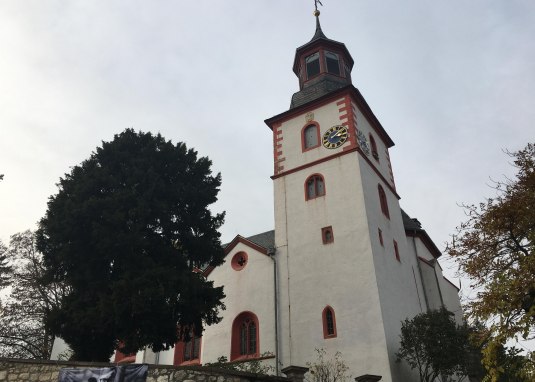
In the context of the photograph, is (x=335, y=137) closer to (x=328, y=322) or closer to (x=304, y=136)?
(x=304, y=136)

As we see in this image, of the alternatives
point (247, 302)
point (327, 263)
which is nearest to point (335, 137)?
point (327, 263)

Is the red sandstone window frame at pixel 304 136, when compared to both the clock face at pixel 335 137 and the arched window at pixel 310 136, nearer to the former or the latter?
the arched window at pixel 310 136

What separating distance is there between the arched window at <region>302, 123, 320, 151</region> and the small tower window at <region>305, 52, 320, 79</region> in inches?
167

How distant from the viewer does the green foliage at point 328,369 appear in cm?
1501

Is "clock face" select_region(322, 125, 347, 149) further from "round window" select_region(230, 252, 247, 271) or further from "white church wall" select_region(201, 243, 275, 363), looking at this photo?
"round window" select_region(230, 252, 247, 271)

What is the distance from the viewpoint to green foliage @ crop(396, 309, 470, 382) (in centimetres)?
1536

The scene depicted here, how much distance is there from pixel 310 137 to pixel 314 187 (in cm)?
310

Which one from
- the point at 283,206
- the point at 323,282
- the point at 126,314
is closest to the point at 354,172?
the point at 283,206

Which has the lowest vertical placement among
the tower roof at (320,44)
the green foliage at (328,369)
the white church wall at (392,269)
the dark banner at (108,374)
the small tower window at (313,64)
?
the dark banner at (108,374)

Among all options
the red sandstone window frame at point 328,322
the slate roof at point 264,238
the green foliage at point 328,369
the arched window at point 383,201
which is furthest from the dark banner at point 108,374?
the arched window at point 383,201

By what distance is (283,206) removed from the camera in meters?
21.6

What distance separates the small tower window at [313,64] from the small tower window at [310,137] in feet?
14.0

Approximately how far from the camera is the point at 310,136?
23.5m

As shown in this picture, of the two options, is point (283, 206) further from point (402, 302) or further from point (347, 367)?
point (347, 367)
